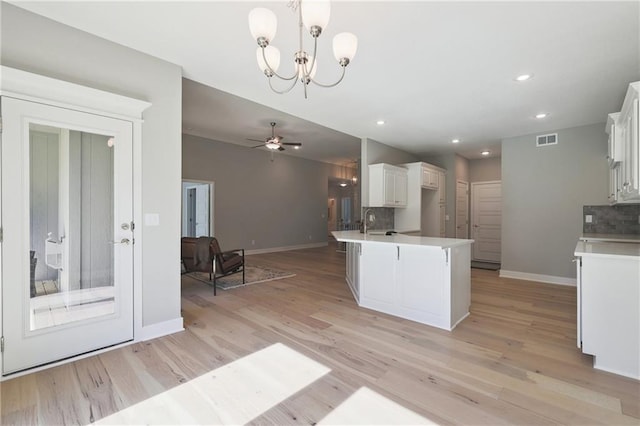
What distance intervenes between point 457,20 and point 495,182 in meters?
6.52

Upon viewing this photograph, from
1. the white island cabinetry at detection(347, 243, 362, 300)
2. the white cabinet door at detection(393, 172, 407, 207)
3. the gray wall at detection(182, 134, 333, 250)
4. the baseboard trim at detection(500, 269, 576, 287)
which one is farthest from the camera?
the gray wall at detection(182, 134, 333, 250)

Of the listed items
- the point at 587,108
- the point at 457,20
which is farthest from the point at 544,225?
the point at 457,20

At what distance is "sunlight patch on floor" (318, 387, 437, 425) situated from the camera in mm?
1713

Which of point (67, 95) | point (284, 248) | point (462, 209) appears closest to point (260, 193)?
point (284, 248)

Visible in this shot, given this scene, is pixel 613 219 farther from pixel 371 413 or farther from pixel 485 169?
pixel 371 413

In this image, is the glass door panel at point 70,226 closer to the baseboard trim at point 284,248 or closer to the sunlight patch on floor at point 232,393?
the sunlight patch on floor at point 232,393

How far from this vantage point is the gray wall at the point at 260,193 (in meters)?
7.22

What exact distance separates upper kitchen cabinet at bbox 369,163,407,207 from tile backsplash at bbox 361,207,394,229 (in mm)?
379

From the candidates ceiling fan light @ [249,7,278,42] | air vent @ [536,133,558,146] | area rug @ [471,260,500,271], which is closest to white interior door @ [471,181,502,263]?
area rug @ [471,260,500,271]

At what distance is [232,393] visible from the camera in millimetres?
1994

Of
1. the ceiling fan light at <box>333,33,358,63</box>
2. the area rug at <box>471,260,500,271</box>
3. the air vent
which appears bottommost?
the area rug at <box>471,260,500,271</box>

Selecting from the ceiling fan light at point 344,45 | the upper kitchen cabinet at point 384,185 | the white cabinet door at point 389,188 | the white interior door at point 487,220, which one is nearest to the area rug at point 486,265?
the white interior door at point 487,220

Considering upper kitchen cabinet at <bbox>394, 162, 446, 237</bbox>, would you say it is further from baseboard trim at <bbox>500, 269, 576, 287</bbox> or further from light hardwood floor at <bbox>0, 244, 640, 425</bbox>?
light hardwood floor at <bbox>0, 244, 640, 425</bbox>

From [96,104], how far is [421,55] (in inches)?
116
